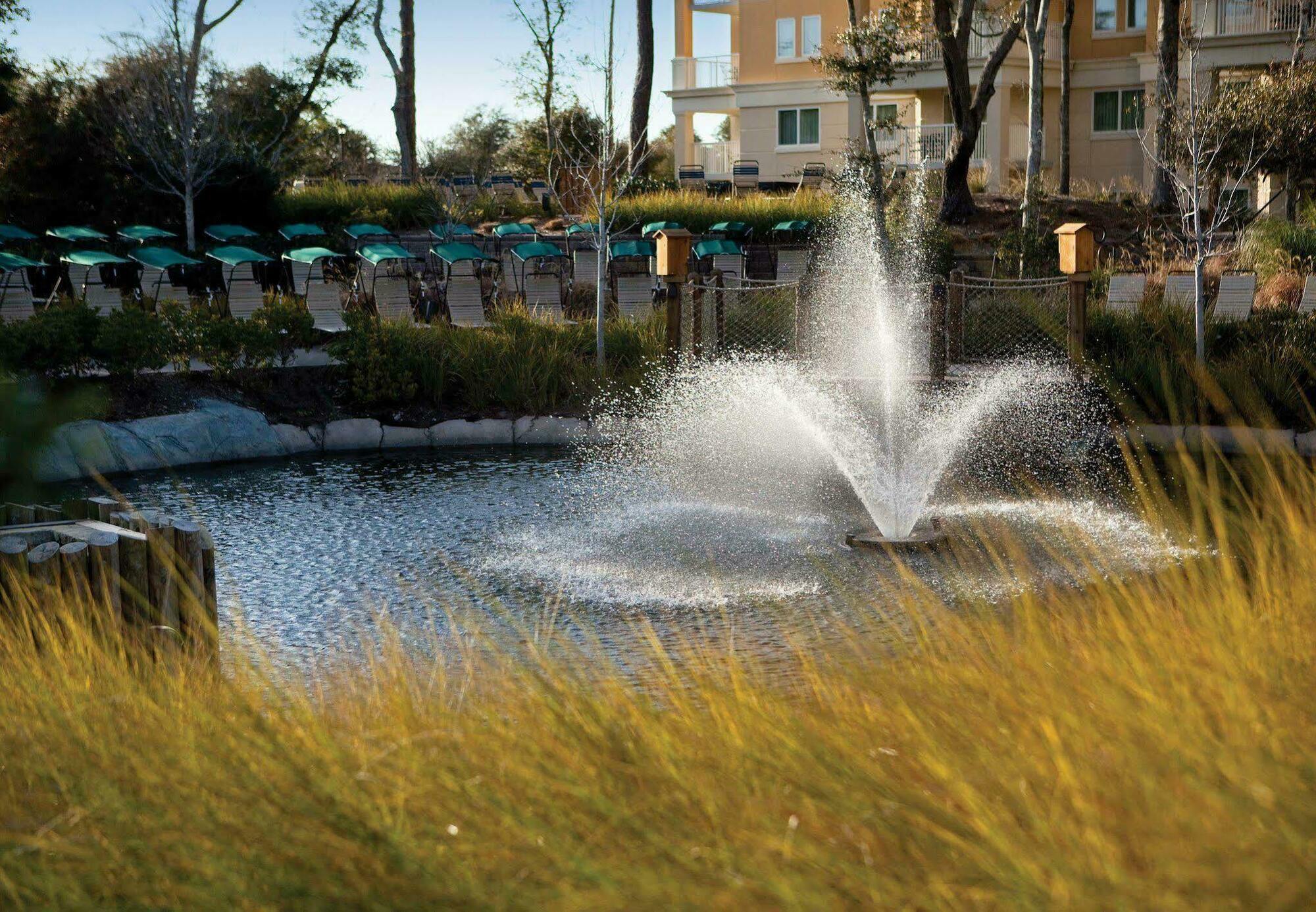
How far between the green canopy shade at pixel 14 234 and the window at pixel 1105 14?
26055 millimetres

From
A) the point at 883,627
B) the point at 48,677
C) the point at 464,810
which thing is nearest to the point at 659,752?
the point at 464,810

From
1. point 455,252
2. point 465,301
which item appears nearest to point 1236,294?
point 465,301

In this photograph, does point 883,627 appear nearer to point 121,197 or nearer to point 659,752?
point 659,752

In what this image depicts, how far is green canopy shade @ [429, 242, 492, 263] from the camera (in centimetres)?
1875

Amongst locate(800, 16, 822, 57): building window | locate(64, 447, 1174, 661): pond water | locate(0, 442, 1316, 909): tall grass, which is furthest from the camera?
locate(800, 16, 822, 57): building window

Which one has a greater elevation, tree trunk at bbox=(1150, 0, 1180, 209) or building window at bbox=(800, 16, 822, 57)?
building window at bbox=(800, 16, 822, 57)

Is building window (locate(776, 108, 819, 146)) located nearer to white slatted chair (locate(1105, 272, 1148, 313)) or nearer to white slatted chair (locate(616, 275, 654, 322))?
white slatted chair (locate(616, 275, 654, 322))

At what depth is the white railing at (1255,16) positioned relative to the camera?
30422mm

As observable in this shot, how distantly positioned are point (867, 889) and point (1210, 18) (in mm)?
33235

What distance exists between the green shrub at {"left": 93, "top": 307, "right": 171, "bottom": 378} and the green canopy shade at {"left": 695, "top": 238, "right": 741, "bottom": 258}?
9852mm

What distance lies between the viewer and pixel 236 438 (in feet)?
39.8

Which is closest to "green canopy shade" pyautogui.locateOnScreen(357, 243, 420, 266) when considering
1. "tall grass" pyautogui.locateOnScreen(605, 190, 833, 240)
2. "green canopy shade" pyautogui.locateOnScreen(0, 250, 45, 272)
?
"green canopy shade" pyautogui.locateOnScreen(0, 250, 45, 272)

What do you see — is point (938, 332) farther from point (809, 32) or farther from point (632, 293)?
point (809, 32)

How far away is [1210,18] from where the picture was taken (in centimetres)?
3130
